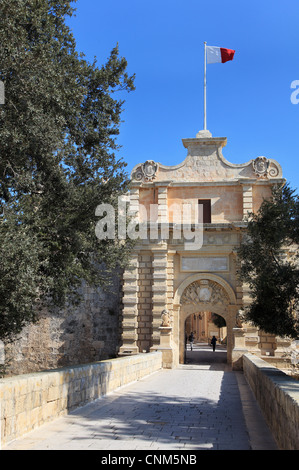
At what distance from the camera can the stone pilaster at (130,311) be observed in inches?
800

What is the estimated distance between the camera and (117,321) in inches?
883

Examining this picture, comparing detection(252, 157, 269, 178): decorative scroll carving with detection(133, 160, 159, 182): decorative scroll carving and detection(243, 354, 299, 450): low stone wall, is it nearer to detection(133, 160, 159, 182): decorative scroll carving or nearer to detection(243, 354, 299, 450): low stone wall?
detection(133, 160, 159, 182): decorative scroll carving

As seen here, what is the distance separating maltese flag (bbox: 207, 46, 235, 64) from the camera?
842 inches

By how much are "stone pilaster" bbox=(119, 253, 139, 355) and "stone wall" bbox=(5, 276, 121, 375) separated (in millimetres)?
1316

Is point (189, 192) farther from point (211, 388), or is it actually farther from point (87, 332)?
point (211, 388)

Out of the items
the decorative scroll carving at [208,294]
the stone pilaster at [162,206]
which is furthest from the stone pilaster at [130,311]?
the decorative scroll carving at [208,294]

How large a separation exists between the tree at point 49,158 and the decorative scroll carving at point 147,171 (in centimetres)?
1004

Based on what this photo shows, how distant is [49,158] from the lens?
9.55 m

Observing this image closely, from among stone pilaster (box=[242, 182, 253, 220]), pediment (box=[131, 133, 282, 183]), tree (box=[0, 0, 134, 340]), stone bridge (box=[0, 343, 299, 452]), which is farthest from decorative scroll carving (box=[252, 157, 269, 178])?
stone bridge (box=[0, 343, 299, 452])

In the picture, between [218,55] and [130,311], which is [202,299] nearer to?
[130,311]

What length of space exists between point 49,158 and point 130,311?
Result: 483 inches

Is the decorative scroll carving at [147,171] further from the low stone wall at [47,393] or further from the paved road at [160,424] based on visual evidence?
the low stone wall at [47,393]

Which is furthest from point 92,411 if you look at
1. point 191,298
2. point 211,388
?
point 191,298
